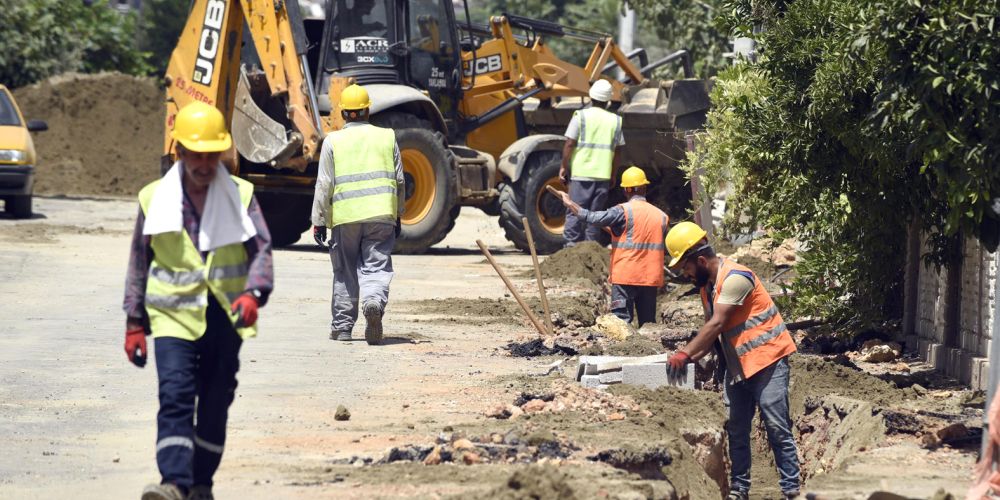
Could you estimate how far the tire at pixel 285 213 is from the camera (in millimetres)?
18891

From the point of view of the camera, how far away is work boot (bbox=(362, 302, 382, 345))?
10.7 meters

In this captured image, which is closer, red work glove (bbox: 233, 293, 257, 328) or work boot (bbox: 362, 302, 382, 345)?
red work glove (bbox: 233, 293, 257, 328)

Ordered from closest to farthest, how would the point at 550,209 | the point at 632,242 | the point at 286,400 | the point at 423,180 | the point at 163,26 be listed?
the point at 286,400 → the point at 632,242 → the point at 423,180 → the point at 550,209 → the point at 163,26

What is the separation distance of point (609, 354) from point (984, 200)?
3286mm

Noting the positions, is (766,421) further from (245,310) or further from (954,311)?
(245,310)

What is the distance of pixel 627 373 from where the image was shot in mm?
9117

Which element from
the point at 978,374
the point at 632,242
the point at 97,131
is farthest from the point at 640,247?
the point at 97,131

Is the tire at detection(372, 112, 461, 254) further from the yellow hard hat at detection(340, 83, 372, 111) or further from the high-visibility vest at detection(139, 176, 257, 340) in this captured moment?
the high-visibility vest at detection(139, 176, 257, 340)

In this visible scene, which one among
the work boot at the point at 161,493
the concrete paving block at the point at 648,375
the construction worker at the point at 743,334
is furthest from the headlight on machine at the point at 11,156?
the work boot at the point at 161,493

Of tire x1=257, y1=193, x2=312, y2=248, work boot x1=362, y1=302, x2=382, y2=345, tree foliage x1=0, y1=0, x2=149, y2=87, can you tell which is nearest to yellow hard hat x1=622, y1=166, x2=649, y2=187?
work boot x1=362, y1=302, x2=382, y2=345

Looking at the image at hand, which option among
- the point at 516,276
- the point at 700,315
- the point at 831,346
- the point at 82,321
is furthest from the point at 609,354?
the point at 516,276

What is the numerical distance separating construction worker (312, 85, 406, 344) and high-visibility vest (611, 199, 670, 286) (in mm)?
1783

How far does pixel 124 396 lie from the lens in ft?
28.1

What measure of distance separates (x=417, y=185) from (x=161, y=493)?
12.5 m
